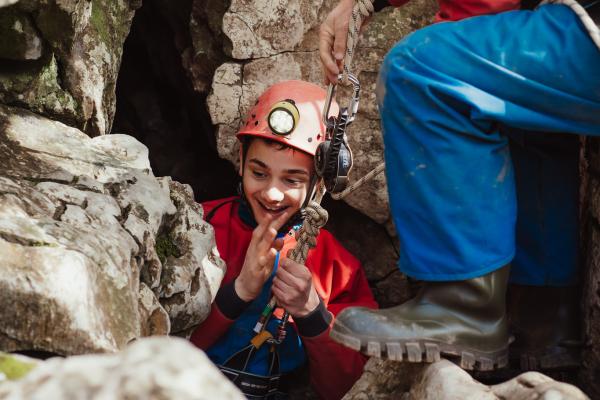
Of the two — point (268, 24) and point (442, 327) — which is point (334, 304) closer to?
point (268, 24)

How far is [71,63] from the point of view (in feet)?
10.1

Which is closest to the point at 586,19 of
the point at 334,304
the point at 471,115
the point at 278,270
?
the point at 471,115

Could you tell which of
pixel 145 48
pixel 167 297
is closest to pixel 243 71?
pixel 145 48

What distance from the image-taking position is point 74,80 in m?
3.08

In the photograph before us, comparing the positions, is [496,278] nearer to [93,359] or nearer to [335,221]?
[93,359]

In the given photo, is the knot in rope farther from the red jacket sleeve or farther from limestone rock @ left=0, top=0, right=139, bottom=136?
limestone rock @ left=0, top=0, right=139, bottom=136

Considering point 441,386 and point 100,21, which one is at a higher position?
point 100,21

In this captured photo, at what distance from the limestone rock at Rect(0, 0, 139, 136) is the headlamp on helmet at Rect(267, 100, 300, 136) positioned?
0.72 metres

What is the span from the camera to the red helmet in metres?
3.55

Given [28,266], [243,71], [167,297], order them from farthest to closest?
[243,71]
[167,297]
[28,266]

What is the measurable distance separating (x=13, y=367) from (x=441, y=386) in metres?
1.06

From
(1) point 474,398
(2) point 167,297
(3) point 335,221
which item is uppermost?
(1) point 474,398

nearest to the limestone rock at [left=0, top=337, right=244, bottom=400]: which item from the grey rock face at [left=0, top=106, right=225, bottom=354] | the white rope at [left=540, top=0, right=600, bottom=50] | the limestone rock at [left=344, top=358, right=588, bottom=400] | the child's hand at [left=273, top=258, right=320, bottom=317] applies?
the grey rock face at [left=0, top=106, right=225, bottom=354]

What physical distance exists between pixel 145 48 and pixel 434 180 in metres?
2.90
